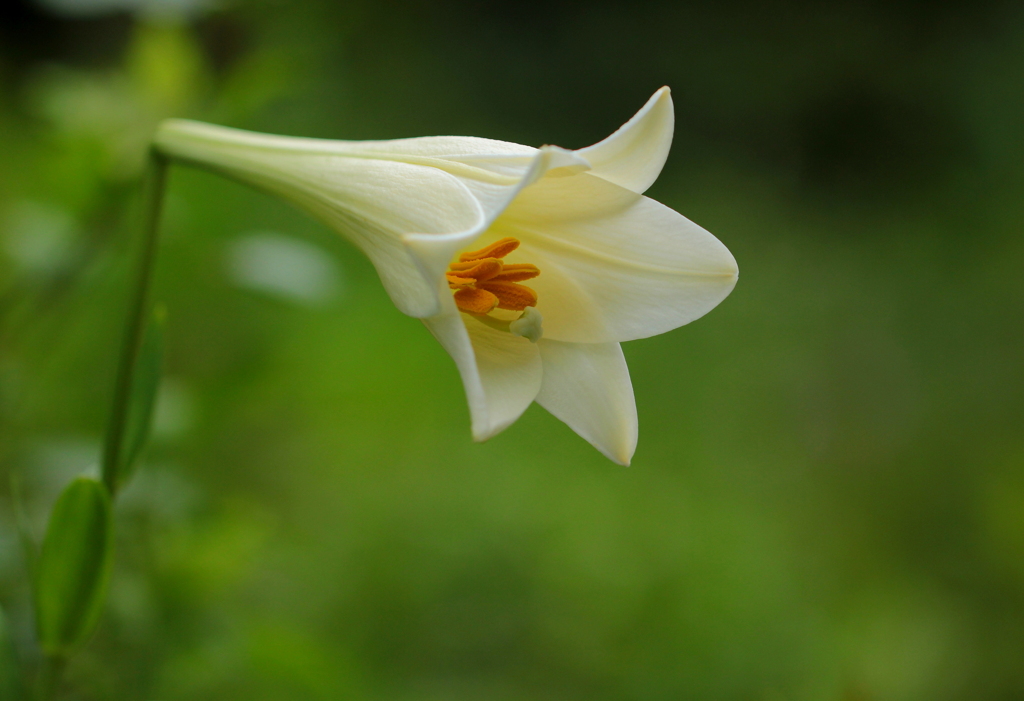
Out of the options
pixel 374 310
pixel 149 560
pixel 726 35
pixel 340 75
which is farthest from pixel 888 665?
pixel 726 35

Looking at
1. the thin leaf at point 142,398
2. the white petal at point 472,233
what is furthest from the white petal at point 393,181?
the thin leaf at point 142,398

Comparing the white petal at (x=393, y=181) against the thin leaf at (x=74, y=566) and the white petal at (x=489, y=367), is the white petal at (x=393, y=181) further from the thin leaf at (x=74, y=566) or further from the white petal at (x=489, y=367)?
the thin leaf at (x=74, y=566)

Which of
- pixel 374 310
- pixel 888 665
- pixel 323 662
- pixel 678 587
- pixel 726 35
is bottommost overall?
pixel 374 310

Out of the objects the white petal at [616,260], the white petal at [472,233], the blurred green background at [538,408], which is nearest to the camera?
the white petal at [472,233]

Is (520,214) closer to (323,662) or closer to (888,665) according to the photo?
(323,662)

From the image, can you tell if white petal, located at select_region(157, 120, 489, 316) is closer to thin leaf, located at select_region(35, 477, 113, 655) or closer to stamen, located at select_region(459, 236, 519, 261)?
stamen, located at select_region(459, 236, 519, 261)

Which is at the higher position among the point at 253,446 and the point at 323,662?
the point at 323,662

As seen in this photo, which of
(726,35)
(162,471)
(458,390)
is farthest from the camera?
(726,35)
